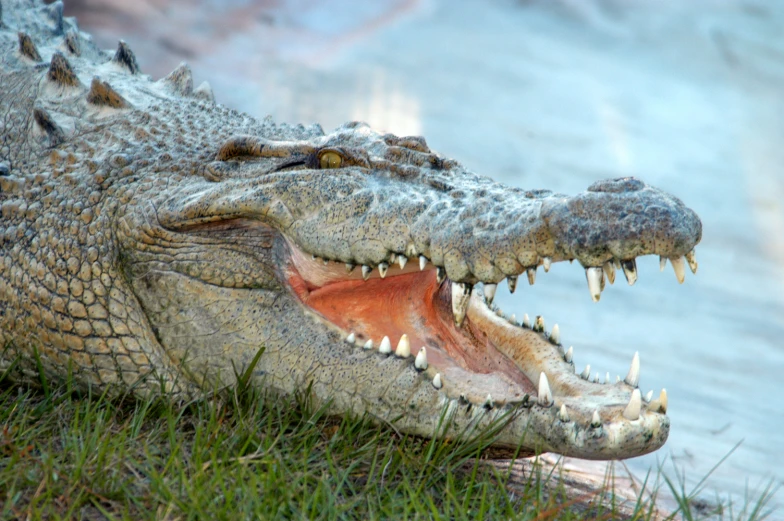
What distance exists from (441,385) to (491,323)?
49 centimetres

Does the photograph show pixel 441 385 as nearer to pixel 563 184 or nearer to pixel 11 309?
pixel 11 309

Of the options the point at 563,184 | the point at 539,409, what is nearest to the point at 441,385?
the point at 539,409

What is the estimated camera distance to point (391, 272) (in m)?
2.59

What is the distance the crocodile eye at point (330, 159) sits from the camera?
Answer: 2658 millimetres

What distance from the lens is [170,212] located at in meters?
2.69

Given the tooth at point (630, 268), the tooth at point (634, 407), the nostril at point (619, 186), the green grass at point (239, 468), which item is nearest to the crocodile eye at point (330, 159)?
the green grass at point (239, 468)

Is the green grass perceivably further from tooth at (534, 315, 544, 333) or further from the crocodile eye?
the crocodile eye

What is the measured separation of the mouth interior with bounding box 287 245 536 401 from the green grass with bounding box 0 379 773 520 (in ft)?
0.85

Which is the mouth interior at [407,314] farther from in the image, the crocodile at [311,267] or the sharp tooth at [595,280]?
the sharp tooth at [595,280]

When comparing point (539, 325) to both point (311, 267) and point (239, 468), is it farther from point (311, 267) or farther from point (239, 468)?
point (239, 468)

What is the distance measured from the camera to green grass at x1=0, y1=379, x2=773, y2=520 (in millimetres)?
1985

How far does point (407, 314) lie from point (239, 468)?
0.86 meters

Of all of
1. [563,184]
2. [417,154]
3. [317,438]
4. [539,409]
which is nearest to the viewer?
[539,409]

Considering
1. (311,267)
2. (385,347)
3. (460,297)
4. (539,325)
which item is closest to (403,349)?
(385,347)
